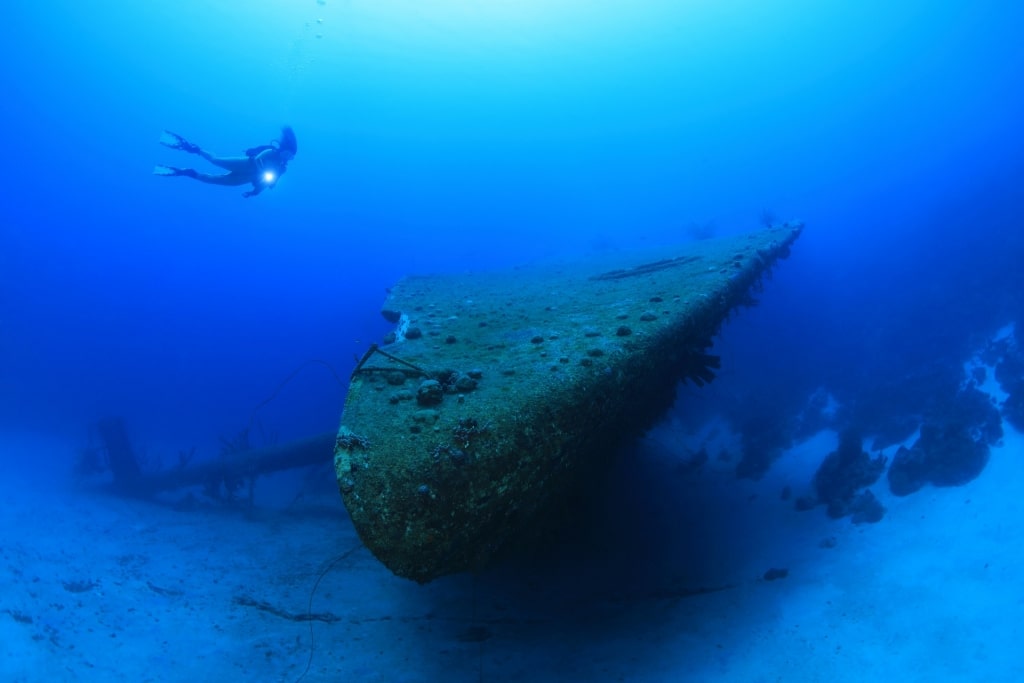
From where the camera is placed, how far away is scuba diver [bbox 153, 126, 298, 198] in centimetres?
1163

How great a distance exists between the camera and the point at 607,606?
5973mm

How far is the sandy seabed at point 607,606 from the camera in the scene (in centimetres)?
483

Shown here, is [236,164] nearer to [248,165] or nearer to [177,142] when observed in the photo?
[248,165]

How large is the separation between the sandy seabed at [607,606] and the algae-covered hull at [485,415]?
253 cm

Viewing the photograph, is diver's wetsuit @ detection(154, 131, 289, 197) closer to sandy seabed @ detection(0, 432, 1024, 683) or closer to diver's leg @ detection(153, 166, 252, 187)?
diver's leg @ detection(153, 166, 252, 187)

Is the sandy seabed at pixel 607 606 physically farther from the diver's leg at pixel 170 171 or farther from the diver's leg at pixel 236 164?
the diver's leg at pixel 236 164

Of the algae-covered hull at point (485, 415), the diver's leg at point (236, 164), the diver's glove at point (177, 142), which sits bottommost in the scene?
the diver's glove at point (177, 142)

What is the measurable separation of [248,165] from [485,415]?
12180 millimetres

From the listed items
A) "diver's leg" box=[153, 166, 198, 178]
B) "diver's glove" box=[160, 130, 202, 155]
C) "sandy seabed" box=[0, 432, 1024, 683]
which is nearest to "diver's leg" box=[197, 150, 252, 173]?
"diver's leg" box=[153, 166, 198, 178]

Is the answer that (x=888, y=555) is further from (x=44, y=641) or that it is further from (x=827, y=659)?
(x=44, y=641)

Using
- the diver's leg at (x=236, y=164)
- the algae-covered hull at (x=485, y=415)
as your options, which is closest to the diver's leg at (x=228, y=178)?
the diver's leg at (x=236, y=164)

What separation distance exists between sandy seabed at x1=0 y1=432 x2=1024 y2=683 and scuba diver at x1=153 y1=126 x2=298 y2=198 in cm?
841

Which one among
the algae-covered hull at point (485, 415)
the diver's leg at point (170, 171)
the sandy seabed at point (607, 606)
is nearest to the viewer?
the algae-covered hull at point (485, 415)

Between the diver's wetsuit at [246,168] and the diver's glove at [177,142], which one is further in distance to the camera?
the diver's glove at [177,142]
